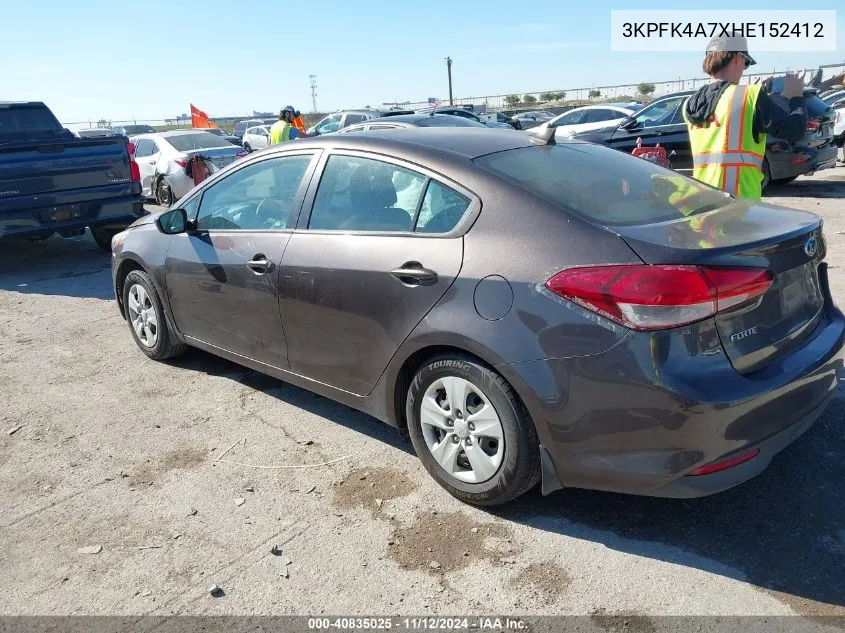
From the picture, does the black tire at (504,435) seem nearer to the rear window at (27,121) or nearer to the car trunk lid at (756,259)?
the car trunk lid at (756,259)

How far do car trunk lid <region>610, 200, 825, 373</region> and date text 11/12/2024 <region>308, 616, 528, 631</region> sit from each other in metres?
1.24

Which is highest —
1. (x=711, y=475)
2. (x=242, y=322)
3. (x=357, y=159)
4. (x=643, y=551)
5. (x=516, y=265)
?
(x=357, y=159)

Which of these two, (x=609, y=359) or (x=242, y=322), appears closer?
(x=609, y=359)

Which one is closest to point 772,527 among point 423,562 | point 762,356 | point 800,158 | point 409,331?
point 762,356

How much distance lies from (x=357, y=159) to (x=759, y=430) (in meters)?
2.22

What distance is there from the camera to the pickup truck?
25.6ft

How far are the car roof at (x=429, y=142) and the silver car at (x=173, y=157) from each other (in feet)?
31.6

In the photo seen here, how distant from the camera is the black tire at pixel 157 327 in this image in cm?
496

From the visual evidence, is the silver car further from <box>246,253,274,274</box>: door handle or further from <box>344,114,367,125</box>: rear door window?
<box>246,253,274,274</box>: door handle

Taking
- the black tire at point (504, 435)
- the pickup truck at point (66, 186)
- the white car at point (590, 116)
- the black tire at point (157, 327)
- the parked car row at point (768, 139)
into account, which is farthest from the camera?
the white car at point (590, 116)

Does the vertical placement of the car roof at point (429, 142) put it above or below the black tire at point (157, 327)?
above

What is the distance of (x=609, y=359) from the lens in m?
2.58

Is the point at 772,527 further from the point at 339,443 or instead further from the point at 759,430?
the point at 339,443

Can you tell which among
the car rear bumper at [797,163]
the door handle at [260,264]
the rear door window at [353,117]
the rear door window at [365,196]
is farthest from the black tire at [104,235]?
the rear door window at [353,117]
